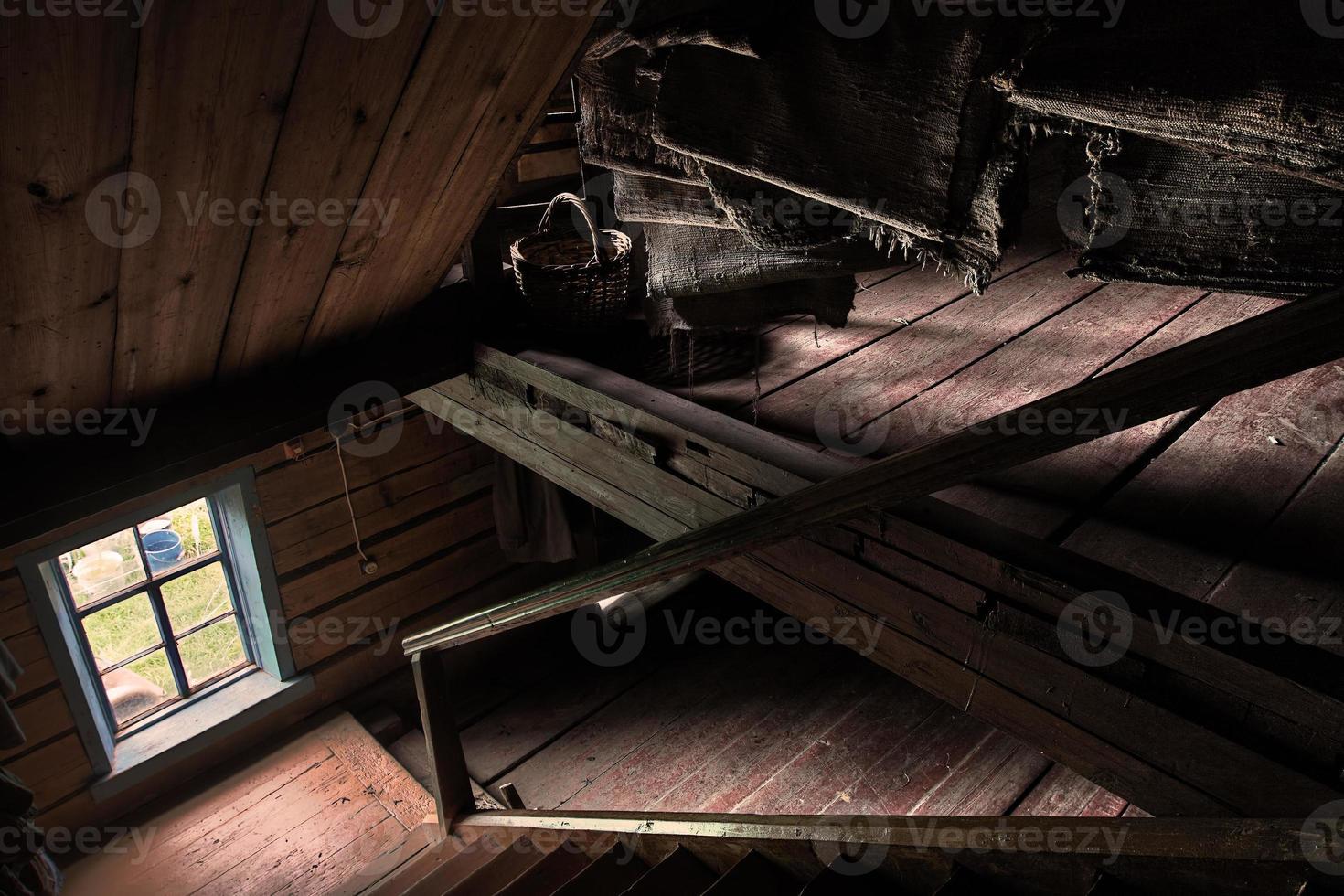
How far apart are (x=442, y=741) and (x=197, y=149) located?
223 centimetres

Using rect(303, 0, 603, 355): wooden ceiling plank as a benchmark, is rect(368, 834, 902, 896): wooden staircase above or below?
below

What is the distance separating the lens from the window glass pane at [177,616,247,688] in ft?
15.9

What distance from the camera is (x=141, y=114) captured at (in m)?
1.66

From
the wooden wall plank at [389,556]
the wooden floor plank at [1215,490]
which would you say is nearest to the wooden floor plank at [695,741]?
the wooden wall plank at [389,556]

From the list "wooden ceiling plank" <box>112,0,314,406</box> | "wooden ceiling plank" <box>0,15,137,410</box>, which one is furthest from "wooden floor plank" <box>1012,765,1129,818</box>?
"wooden ceiling plank" <box>0,15,137,410</box>

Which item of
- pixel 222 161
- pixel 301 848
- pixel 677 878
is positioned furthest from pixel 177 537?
pixel 677 878

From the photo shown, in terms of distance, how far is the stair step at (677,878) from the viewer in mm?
2266

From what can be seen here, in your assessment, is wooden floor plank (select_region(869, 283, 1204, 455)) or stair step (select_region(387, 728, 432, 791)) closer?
wooden floor plank (select_region(869, 283, 1204, 455))

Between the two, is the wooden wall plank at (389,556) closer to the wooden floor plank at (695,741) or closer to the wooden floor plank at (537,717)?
the wooden floor plank at (537,717)

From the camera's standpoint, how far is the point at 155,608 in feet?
15.1

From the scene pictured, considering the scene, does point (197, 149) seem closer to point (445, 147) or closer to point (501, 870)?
point (445, 147)

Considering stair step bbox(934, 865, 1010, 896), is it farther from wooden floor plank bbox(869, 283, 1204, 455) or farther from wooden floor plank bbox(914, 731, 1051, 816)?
wooden floor plank bbox(914, 731, 1051, 816)

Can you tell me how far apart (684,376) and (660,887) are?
1.57 meters

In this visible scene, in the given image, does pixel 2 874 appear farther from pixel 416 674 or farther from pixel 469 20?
pixel 469 20
